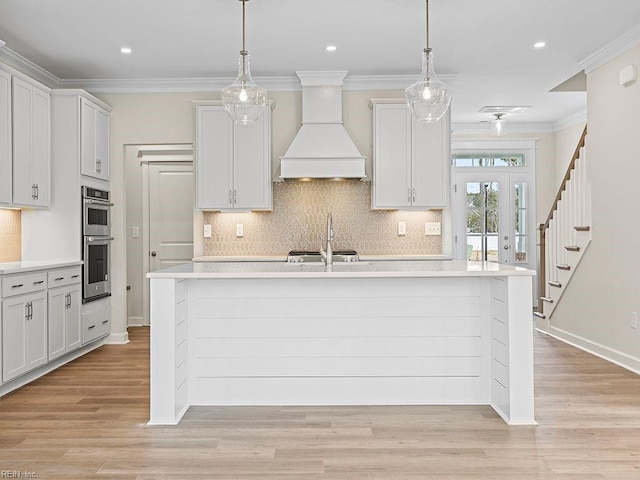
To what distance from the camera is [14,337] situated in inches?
150

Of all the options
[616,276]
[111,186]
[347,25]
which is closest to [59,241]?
[111,186]

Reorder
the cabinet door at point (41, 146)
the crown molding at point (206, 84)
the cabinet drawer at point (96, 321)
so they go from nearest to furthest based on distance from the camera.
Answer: the cabinet door at point (41, 146)
the cabinet drawer at point (96, 321)
the crown molding at point (206, 84)

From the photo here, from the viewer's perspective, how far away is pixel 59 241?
4.97 meters

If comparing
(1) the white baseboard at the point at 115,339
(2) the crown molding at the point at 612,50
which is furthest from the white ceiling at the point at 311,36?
(1) the white baseboard at the point at 115,339

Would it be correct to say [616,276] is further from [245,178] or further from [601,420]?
[245,178]

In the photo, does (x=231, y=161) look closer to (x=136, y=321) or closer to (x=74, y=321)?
(x=74, y=321)

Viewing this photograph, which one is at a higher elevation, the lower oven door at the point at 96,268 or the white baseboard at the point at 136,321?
the lower oven door at the point at 96,268

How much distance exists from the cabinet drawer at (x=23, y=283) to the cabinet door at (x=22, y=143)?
0.69 metres

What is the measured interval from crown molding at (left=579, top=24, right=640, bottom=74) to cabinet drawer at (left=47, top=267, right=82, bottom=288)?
5.10 m

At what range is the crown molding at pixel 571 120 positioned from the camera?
7297 mm

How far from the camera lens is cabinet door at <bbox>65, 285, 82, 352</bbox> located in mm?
4652

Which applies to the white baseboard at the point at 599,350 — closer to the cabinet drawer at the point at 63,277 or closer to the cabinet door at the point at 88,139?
the cabinet drawer at the point at 63,277

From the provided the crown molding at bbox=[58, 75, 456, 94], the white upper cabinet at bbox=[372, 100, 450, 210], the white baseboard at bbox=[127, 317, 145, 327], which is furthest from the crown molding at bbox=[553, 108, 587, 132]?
the white baseboard at bbox=[127, 317, 145, 327]

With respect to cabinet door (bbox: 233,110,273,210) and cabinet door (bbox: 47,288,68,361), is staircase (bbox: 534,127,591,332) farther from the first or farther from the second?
cabinet door (bbox: 47,288,68,361)
